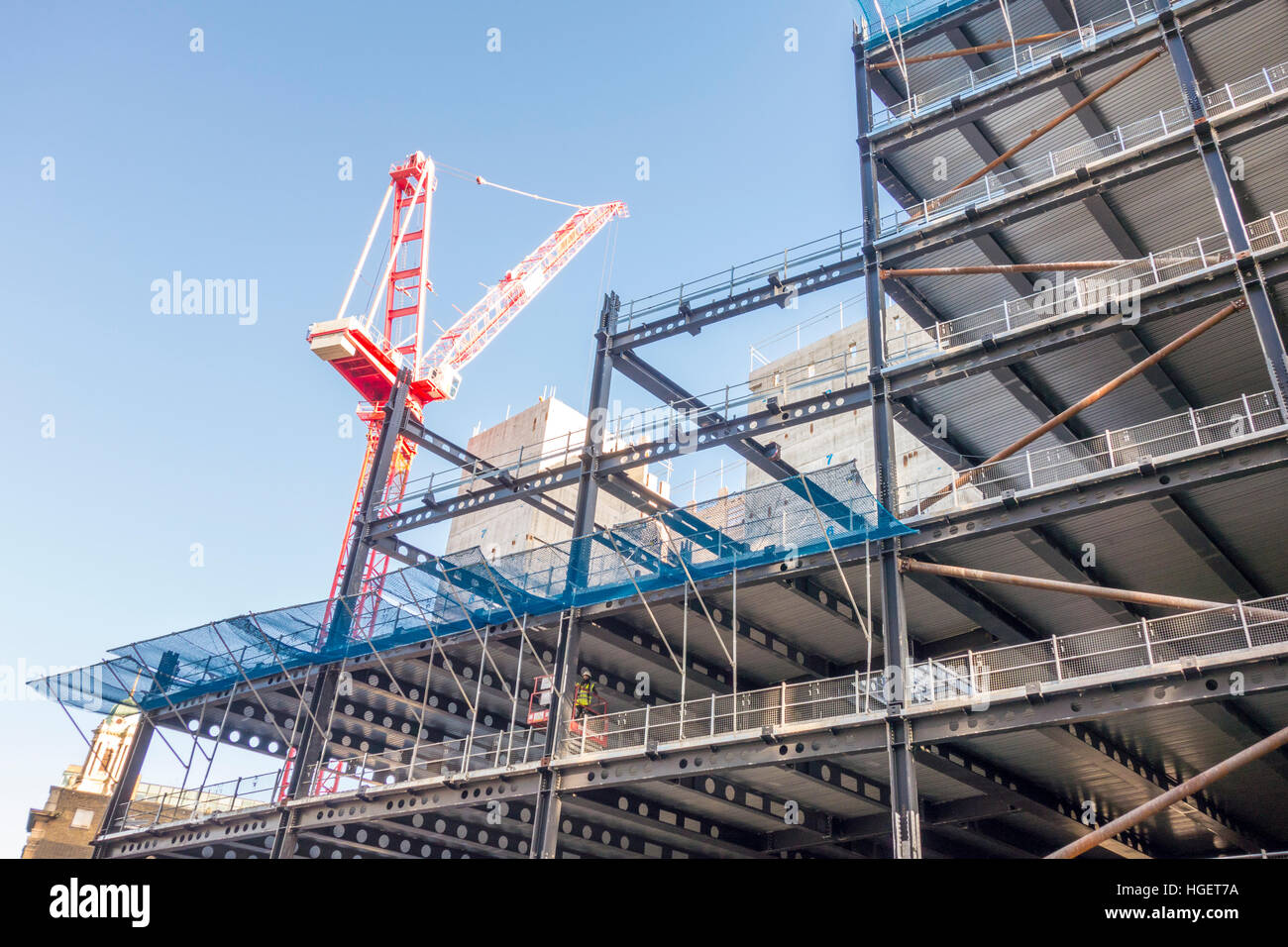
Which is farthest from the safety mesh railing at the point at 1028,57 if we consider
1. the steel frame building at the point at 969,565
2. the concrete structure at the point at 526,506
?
the concrete structure at the point at 526,506

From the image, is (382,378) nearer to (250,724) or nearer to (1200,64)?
(250,724)

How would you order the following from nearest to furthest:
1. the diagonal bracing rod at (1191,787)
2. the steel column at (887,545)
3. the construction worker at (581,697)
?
the diagonal bracing rod at (1191,787), the steel column at (887,545), the construction worker at (581,697)

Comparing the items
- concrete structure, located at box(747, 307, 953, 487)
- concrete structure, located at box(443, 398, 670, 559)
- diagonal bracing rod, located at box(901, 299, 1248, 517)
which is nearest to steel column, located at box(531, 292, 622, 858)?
diagonal bracing rod, located at box(901, 299, 1248, 517)

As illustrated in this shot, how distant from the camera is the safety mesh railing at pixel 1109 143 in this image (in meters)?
26.1

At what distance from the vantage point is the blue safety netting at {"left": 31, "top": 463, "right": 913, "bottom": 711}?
2484 cm

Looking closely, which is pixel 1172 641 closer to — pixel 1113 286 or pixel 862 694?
pixel 862 694

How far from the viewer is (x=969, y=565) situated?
25594 millimetres

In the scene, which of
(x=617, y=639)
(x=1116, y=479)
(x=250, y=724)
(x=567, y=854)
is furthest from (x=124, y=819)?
(x=1116, y=479)

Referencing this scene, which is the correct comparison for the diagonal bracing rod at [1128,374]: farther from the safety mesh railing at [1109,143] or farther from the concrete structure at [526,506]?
the concrete structure at [526,506]

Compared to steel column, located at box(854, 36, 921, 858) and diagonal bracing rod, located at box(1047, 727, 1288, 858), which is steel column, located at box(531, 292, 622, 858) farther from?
diagonal bracing rod, located at box(1047, 727, 1288, 858)

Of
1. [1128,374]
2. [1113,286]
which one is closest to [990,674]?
[1128,374]

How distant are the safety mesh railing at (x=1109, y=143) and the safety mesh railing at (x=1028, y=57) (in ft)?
8.14

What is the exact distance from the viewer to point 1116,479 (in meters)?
21.7
